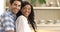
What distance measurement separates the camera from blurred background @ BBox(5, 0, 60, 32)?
133 inches

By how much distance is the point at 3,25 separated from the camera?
4.47ft

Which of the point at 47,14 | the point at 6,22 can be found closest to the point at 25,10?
the point at 6,22

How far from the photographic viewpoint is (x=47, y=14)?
358cm

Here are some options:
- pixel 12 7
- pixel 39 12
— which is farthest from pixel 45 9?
pixel 12 7

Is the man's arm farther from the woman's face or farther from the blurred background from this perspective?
the blurred background

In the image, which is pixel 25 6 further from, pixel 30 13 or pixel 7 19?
pixel 7 19

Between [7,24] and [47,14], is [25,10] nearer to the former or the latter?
[7,24]

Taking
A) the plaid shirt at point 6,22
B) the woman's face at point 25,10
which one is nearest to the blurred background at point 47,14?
the woman's face at point 25,10

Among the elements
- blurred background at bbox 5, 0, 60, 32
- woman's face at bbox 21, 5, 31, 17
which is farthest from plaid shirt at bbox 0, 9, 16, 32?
blurred background at bbox 5, 0, 60, 32

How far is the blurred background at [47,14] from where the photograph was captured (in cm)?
338

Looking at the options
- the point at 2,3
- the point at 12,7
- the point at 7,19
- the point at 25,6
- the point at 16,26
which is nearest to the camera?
the point at 7,19

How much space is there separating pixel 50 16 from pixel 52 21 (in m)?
0.18

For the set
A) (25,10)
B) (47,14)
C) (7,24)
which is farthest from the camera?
(47,14)

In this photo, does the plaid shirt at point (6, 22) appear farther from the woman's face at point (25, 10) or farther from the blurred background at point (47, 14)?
the blurred background at point (47, 14)
